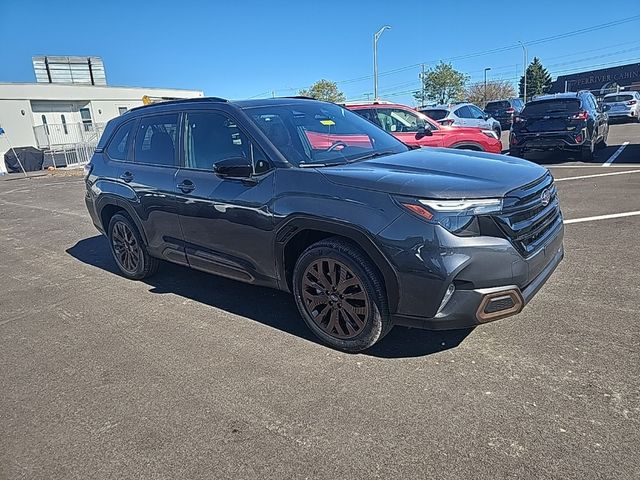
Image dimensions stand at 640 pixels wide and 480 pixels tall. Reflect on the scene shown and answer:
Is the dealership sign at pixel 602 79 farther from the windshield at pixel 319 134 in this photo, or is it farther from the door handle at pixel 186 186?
the door handle at pixel 186 186

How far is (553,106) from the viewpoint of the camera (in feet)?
37.1

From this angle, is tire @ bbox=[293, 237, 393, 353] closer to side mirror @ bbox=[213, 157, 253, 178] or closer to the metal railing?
side mirror @ bbox=[213, 157, 253, 178]

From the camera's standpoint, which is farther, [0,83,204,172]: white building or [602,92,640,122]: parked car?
[0,83,204,172]: white building

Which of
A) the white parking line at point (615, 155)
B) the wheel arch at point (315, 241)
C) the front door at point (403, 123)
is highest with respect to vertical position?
the front door at point (403, 123)

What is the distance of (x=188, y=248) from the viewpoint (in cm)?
442

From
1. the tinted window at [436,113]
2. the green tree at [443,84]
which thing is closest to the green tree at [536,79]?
the green tree at [443,84]

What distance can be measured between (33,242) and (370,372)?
23.0 feet

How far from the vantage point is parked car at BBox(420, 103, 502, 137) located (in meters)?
13.2

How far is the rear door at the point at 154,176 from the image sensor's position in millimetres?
4512

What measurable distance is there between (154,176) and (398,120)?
676cm

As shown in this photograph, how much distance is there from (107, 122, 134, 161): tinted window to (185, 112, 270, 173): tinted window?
3.64ft

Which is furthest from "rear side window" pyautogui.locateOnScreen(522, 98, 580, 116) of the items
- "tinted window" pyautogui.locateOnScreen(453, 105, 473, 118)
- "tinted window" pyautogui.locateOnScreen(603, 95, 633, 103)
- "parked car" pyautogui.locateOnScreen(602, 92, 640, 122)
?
"tinted window" pyautogui.locateOnScreen(603, 95, 633, 103)

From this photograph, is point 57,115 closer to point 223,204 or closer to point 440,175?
point 223,204

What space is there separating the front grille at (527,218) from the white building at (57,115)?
29.5 m
